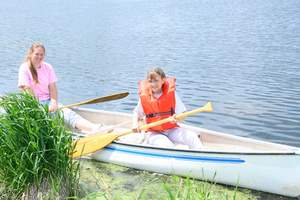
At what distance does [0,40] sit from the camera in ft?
68.6

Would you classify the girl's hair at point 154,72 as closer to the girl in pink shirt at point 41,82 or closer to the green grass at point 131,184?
the green grass at point 131,184

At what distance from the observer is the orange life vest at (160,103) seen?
224 inches

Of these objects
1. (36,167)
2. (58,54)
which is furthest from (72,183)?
(58,54)

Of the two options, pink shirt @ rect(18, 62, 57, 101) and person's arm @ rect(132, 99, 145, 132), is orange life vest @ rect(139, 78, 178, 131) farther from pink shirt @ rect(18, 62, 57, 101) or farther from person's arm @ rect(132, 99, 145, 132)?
pink shirt @ rect(18, 62, 57, 101)

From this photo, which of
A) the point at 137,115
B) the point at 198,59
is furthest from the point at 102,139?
the point at 198,59

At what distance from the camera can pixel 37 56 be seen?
6227 mm

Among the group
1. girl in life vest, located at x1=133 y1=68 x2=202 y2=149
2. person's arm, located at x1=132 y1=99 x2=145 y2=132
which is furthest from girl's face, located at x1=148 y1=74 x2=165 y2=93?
person's arm, located at x1=132 y1=99 x2=145 y2=132

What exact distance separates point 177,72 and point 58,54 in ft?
19.5

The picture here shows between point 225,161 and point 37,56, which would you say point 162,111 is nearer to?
point 225,161

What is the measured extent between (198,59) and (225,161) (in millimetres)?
9411

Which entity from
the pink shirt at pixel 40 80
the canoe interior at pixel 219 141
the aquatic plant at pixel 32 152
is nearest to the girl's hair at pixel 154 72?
the canoe interior at pixel 219 141

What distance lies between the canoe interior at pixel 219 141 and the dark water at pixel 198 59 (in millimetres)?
1941

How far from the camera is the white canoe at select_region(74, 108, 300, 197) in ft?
15.1

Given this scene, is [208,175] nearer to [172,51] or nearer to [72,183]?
[72,183]
